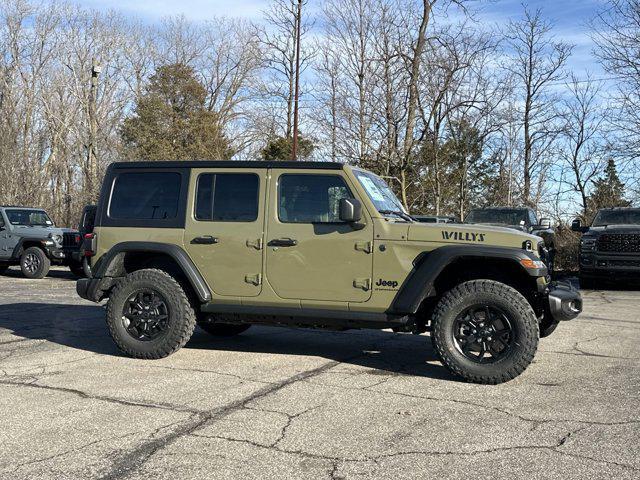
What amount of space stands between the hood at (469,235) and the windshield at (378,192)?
0.48 m

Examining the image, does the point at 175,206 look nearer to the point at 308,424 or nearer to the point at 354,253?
the point at 354,253

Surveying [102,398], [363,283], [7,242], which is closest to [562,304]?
[363,283]

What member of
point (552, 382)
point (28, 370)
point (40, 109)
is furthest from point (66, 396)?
point (40, 109)

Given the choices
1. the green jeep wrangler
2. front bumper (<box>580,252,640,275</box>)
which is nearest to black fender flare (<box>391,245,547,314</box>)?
the green jeep wrangler

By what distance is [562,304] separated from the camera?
561 centimetres

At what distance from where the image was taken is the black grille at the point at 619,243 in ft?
44.9

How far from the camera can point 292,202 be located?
20.7 ft

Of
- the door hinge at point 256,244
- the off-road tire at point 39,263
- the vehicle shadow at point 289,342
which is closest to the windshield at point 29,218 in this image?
the off-road tire at point 39,263

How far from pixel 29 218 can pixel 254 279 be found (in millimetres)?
13226

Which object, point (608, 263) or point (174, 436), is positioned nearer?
point (174, 436)

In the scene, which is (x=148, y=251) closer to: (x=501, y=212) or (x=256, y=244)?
(x=256, y=244)

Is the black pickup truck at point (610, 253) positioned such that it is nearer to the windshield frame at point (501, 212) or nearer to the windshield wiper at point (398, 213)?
the windshield frame at point (501, 212)

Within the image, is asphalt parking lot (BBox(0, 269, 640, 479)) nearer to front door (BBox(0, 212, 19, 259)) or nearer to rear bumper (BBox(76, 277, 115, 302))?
rear bumper (BBox(76, 277, 115, 302))

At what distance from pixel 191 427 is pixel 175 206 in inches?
111
